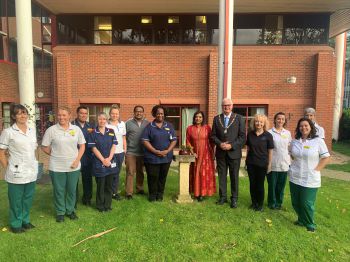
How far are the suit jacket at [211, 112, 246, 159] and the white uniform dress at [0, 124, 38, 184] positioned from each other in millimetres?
3003

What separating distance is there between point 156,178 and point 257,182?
1.83m

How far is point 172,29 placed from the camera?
1184cm

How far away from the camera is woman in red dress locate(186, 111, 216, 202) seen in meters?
5.31

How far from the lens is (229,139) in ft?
16.7

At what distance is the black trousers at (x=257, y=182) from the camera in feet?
16.2

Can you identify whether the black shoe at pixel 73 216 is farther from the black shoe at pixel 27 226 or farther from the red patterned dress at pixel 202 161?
the red patterned dress at pixel 202 161

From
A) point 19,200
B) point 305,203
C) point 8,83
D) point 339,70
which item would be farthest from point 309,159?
→ point 339,70

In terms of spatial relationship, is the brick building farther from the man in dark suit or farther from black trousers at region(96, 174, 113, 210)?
black trousers at region(96, 174, 113, 210)

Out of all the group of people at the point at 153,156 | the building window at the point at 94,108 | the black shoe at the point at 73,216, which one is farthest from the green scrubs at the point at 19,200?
the building window at the point at 94,108

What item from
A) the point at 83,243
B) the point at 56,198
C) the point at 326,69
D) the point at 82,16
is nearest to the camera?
the point at 83,243

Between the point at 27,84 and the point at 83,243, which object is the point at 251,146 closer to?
the point at 83,243

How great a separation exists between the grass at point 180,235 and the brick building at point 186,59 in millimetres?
6603

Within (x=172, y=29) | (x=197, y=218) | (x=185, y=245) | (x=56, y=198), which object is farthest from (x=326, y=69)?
(x=56, y=198)

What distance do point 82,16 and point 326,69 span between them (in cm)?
1008
